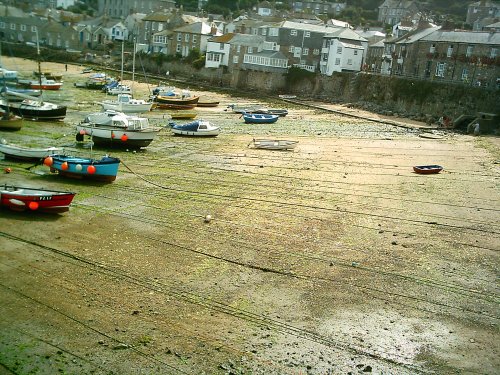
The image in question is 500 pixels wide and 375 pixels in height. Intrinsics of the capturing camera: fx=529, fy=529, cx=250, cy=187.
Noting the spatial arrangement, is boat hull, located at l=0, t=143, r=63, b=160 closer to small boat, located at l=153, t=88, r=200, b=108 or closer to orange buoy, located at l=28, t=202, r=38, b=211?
orange buoy, located at l=28, t=202, r=38, b=211

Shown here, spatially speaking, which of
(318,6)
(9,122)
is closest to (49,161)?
(9,122)

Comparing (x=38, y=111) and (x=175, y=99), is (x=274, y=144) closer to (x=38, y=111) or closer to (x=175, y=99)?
(x=38, y=111)

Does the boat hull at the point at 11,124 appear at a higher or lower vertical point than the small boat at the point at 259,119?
lower

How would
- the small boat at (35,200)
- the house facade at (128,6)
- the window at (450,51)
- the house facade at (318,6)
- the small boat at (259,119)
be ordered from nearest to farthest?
the small boat at (35,200)
the small boat at (259,119)
the window at (450,51)
the house facade at (318,6)
the house facade at (128,6)

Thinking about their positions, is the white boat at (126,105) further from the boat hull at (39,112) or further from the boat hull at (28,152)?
the boat hull at (28,152)

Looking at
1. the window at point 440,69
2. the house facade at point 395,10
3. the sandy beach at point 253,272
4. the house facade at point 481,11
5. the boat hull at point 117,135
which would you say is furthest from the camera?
the house facade at point 395,10

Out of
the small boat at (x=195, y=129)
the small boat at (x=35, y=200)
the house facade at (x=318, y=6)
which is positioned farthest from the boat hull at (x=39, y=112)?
the house facade at (x=318, y=6)

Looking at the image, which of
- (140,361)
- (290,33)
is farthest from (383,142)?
(290,33)

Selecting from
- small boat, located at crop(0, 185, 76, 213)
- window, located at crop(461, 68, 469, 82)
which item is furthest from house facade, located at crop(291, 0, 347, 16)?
small boat, located at crop(0, 185, 76, 213)
